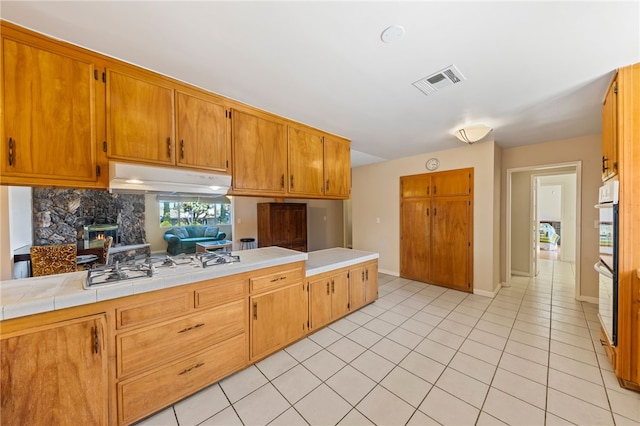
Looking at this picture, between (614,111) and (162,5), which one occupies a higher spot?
(162,5)

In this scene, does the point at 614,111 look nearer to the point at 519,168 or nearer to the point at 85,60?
the point at 519,168

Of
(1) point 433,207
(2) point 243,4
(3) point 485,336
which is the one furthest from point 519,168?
(2) point 243,4

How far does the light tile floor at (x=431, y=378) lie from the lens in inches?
60.4

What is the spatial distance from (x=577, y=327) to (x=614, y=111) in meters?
2.38

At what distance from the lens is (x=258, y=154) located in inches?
94.4

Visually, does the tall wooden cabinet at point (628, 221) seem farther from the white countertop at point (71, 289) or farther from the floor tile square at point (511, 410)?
the white countertop at point (71, 289)

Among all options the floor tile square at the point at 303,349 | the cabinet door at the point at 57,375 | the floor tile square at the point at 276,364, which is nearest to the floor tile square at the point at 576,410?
the floor tile square at the point at 303,349

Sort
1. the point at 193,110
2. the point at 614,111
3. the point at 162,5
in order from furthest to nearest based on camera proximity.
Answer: the point at 193,110 < the point at 614,111 < the point at 162,5

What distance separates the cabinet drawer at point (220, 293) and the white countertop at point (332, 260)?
0.76 m

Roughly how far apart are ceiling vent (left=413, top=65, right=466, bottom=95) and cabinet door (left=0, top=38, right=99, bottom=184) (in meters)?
2.42

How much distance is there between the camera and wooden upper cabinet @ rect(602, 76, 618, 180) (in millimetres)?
1785

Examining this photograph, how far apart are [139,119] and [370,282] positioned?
309 centimetres

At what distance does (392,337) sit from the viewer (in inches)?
98.2

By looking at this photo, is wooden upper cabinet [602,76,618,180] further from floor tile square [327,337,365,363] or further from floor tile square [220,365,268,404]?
floor tile square [220,365,268,404]
